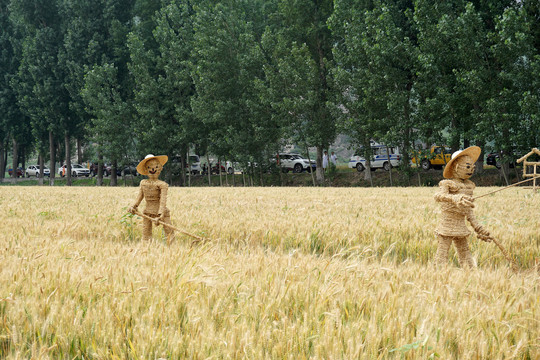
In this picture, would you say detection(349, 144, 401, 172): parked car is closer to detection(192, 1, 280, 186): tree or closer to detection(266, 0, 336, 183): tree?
detection(266, 0, 336, 183): tree

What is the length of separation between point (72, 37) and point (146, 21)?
769 cm

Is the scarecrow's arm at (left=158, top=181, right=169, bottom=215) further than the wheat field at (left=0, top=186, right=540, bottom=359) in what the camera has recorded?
Yes

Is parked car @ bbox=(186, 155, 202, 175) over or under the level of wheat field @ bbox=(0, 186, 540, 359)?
over

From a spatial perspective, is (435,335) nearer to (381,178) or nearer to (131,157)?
(381,178)

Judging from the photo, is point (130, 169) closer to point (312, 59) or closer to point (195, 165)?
point (195, 165)

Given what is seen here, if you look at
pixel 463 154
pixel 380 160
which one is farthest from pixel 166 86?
pixel 463 154

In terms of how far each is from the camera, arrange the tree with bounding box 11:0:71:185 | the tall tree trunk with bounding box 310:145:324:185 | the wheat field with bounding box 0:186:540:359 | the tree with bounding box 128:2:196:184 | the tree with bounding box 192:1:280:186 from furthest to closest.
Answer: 1. the tree with bounding box 11:0:71:185
2. the tree with bounding box 128:2:196:184
3. the tall tree trunk with bounding box 310:145:324:185
4. the tree with bounding box 192:1:280:186
5. the wheat field with bounding box 0:186:540:359

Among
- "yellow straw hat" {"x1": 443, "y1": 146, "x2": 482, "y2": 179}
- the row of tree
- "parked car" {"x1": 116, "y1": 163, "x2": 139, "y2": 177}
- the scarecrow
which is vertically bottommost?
the scarecrow

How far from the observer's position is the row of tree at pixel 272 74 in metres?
25.0

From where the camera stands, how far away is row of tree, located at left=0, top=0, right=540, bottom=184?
81.9 feet

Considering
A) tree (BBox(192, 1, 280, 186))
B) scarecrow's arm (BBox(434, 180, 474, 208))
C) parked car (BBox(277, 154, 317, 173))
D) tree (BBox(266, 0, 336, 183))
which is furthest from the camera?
parked car (BBox(277, 154, 317, 173))

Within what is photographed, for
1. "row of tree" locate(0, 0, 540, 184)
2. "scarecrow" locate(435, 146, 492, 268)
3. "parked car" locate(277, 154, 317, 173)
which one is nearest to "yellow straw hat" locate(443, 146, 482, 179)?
"scarecrow" locate(435, 146, 492, 268)

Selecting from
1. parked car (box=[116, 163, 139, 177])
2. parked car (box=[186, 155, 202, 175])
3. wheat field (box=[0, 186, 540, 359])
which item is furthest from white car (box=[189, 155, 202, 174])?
wheat field (box=[0, 186, 540, 359])

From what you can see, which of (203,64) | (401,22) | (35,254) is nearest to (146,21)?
(203,64)
